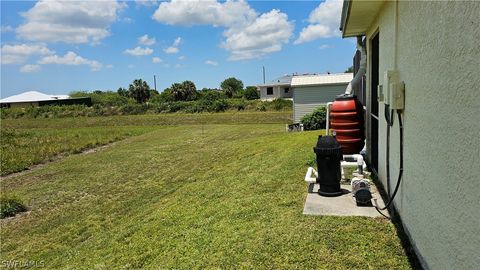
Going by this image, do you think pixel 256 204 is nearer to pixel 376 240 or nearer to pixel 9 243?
pixel 376 240

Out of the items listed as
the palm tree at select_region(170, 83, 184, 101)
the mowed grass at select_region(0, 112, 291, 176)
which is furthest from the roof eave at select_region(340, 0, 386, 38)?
the palm tree at select_region(170, 83, 184, 101)

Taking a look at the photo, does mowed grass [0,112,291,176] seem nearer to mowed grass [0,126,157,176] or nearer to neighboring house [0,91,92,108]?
mowed grass [0,126,157,176]

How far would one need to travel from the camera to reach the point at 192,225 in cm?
438

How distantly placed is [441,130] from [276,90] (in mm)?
42924

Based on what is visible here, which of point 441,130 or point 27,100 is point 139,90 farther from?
point 441,130

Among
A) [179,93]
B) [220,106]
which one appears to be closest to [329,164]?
[220,106]

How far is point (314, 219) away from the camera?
12.5 feet

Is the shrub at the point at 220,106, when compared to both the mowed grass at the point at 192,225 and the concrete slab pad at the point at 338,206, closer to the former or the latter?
the mowed grass at the point at 192,225

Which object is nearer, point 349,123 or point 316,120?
point 349,123

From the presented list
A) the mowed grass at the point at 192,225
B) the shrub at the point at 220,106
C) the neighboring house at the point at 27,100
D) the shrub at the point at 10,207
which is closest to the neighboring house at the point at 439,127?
the mowed grass at the point at 192,225

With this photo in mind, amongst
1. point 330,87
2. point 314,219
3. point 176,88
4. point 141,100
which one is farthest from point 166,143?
point 141,100

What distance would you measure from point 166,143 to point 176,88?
3605cm

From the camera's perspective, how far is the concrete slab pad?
154 inches

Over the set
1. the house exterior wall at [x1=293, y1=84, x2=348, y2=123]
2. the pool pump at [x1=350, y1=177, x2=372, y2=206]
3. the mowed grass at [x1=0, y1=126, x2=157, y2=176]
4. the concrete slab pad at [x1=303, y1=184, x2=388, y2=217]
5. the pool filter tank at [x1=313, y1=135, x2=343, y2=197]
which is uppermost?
the house exterior wall at [x1=293, y1=84, x2=348, y2=123]
